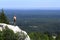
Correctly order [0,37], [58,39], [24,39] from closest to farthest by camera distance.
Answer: [0,37] → [24,39] → [58,39]

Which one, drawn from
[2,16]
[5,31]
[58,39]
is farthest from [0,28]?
[58,39]

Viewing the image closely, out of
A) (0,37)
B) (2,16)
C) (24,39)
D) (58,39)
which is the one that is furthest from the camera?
(58,39)

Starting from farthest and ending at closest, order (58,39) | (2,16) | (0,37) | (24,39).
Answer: (58,39) → (2,16) → (24,39) → (0,37)

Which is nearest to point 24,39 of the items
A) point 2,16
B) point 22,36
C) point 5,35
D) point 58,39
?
point 22,36

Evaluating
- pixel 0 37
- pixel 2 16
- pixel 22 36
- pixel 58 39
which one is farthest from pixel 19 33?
pixel 58 39

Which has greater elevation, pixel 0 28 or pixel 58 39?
pixel 0 28

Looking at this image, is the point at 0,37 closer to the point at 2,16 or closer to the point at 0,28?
the point at 0,28

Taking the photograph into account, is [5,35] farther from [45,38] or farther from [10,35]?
[45,38]

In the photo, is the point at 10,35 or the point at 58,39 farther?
the point at 58,39

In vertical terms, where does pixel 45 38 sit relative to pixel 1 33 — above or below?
below

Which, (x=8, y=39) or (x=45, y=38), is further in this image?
(x=45, y=38)
